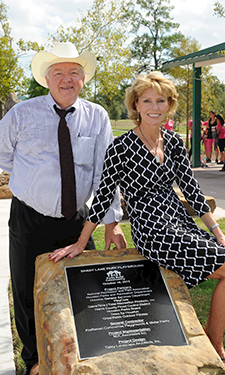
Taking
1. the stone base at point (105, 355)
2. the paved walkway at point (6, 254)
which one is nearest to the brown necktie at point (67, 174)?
the stone base at point (105, 355)

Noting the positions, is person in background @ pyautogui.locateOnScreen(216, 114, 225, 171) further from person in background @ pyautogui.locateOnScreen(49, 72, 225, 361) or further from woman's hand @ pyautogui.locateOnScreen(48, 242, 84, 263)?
woman's hand @ pyautogui.locateOnScreen(48, 242, 84, 263)

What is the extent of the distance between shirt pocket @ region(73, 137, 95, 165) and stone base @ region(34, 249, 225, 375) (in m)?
0.78

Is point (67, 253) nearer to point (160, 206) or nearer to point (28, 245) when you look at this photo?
point (28, 245)

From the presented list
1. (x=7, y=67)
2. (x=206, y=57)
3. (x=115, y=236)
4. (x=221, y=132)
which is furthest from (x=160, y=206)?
(x=7, y=67)

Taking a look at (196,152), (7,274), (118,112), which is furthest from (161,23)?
(7,274)

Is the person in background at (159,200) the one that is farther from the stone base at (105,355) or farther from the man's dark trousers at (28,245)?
the man's dark trousers at (28,245)

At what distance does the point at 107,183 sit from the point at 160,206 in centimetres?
39

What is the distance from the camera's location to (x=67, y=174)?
2.90 metres

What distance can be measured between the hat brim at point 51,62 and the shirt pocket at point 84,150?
1.88ft

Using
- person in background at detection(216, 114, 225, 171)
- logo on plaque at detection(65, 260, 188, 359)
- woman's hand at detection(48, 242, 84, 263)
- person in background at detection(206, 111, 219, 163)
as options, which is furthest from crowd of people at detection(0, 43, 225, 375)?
person in background at detection(206, 111, 219, 163)

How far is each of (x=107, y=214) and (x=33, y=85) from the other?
39983mm

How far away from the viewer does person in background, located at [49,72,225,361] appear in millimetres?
2553

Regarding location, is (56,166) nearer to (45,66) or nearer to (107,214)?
(107,214)

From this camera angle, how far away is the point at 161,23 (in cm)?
4603
